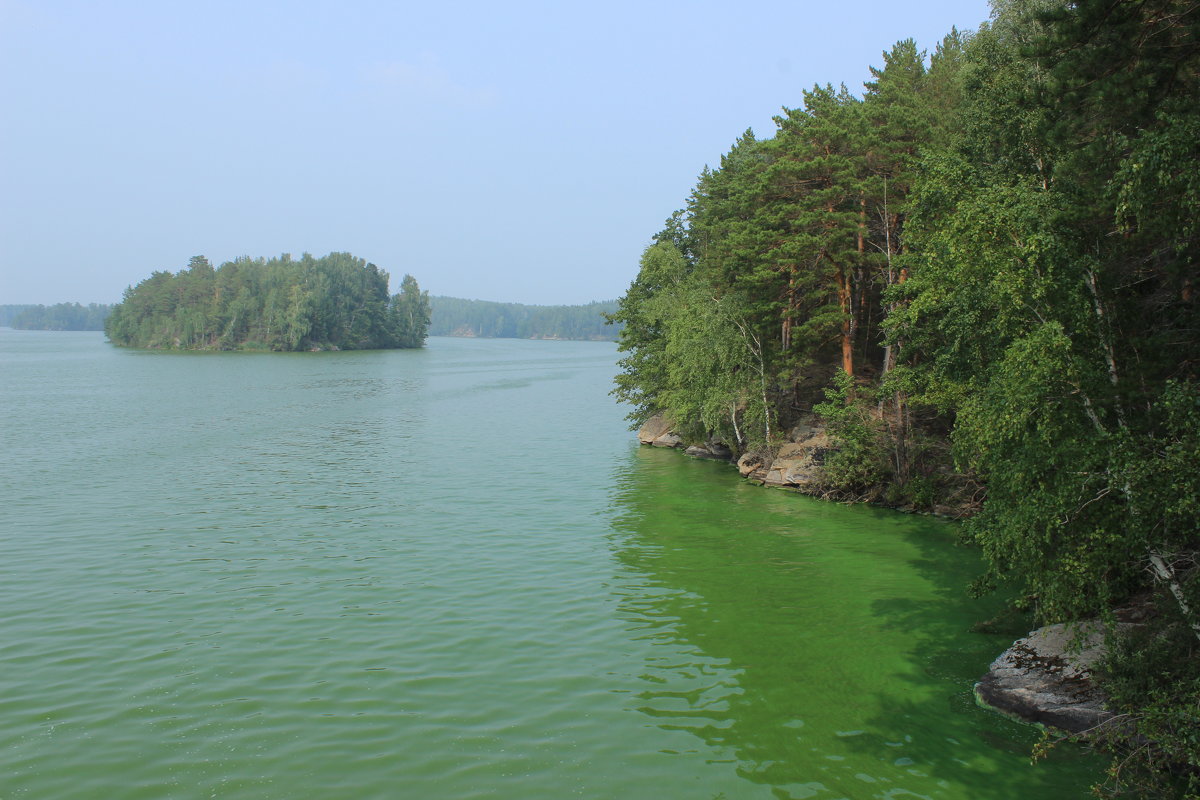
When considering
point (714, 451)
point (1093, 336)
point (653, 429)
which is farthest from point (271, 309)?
point (1093, 336)

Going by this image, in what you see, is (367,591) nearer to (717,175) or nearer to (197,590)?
(197,590)

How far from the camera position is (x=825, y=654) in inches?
620

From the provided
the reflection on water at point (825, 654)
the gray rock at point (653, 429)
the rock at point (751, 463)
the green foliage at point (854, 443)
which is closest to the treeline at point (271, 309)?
the gray rock at point (653, 429)

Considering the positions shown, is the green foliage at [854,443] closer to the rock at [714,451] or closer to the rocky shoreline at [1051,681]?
the rock at [714,451]

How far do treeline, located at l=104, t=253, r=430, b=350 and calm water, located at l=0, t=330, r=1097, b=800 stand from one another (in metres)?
123

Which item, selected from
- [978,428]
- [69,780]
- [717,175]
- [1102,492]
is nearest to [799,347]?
[717,175]

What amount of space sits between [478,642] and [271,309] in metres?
147

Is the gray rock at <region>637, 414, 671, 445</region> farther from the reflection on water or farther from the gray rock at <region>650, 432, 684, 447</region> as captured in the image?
the reflection on water

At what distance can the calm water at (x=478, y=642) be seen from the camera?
1132 centimetres

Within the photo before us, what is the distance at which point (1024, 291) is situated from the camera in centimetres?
1265

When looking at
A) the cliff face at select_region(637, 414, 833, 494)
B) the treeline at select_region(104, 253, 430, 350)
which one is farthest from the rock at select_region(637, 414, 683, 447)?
the treeline at select_region(104, 253, 430, 350)

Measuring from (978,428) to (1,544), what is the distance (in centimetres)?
2575

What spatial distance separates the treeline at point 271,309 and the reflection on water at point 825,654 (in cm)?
13716

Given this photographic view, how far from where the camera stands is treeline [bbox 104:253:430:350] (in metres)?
151
